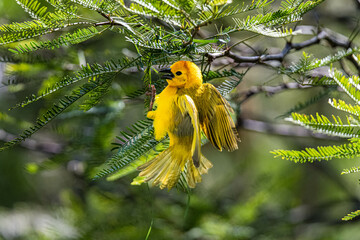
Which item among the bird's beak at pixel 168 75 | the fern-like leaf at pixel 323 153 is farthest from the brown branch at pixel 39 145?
the fern-like leaf at pixel 323 153

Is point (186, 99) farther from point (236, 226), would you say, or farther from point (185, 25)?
point (236, 226)

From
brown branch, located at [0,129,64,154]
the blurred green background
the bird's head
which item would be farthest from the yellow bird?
brown branch, located at [0,129,64,154]

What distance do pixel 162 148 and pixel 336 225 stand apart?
235 cm

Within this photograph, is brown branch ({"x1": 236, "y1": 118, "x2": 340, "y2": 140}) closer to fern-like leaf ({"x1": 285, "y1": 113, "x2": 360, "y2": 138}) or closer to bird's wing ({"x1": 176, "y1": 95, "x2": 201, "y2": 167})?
bird's wing ({"x1": 176, "y1": 95, "x2": 201, "y2": 167})

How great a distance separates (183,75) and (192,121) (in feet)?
0.53

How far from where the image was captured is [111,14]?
43.9 inches

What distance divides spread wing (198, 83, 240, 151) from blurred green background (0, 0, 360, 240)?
0.44 meters

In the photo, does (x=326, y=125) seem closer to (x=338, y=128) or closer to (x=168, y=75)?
(x=338, y=128)

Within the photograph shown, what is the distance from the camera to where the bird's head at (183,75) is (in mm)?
1378

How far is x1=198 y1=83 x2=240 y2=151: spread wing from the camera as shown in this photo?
142 cm

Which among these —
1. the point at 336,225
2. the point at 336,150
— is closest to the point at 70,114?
the point at 336,150

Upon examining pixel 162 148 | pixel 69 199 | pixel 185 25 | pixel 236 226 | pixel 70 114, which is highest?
pixel 185 25

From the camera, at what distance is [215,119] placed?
4.68 ft

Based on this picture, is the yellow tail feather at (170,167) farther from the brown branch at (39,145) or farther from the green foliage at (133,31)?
the brown branch at (39,145)
